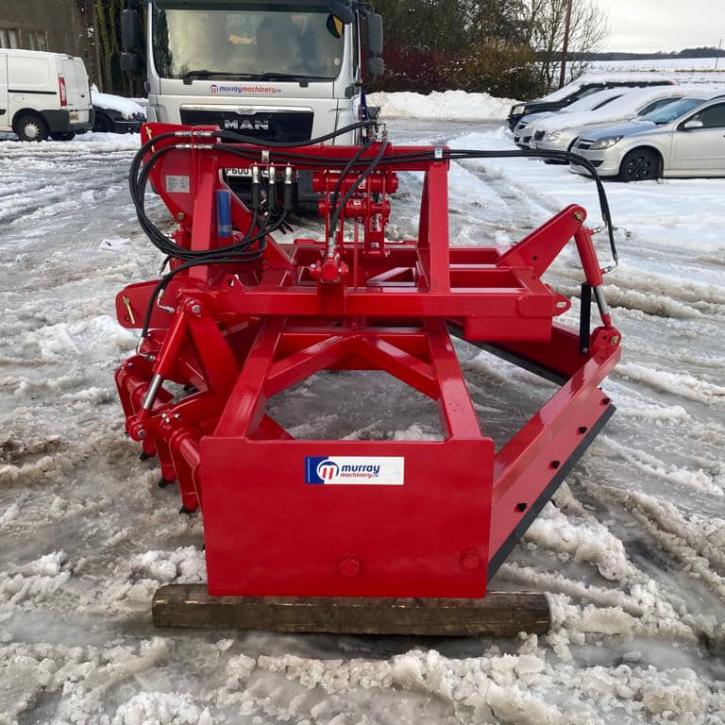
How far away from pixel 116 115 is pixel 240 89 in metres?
13.5

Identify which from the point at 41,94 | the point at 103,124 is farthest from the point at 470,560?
the point at 103,124

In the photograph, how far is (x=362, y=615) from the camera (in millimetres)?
2332

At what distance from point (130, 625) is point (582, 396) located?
197 centimetres

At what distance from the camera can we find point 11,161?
47.5 feet

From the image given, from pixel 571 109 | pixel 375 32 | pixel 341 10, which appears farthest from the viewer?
pixel 571 109

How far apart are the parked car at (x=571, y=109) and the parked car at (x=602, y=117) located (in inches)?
24.1

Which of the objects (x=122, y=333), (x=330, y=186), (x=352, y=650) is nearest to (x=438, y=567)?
(x=352, y=650)

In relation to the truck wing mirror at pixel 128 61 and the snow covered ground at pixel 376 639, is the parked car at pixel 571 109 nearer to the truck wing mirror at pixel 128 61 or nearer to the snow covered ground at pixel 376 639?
the truck wing mirror at pixel 128 61

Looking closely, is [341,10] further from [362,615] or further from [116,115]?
[116,115]

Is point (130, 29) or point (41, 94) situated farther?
point (41, 94)

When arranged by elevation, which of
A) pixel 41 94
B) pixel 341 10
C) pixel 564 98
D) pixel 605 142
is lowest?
pixel 605 142

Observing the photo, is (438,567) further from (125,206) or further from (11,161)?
(11,161)

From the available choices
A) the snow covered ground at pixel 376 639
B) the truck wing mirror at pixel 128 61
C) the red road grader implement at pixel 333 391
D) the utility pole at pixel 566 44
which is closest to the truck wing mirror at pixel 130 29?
the truck wing mirror at pixel 128 61

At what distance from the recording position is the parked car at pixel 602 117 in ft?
46.6
